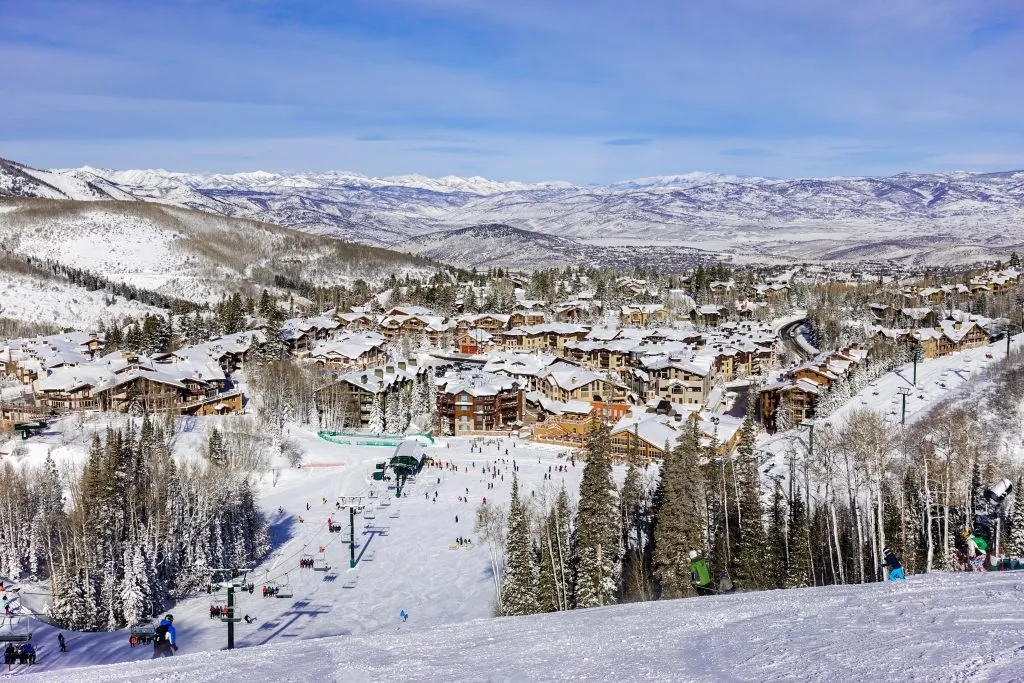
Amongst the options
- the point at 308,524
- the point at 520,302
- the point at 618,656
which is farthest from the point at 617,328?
the point at 618,656

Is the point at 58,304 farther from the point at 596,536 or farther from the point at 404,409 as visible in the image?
the point at 596,536

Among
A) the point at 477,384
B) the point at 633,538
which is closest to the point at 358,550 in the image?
the point at 633,538

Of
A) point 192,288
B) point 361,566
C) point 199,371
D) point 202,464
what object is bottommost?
point 361,566

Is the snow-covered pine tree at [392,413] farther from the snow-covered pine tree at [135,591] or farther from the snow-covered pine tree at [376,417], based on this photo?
the snow-covered pine tree at [135,591]

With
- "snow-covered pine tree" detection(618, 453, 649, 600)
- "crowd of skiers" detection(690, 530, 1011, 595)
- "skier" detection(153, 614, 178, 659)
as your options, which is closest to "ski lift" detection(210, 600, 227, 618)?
"skier" detection(153, 614, 178, 659)

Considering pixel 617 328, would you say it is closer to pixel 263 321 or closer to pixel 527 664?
pixel 263 321

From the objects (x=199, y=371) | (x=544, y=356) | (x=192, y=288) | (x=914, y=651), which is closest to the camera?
(x=914, y=651)

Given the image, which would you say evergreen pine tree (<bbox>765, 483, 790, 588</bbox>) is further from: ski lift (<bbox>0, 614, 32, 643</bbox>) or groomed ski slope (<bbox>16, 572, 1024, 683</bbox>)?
ski lift (<bbox>0, 614, 32, 643</bbox>)
